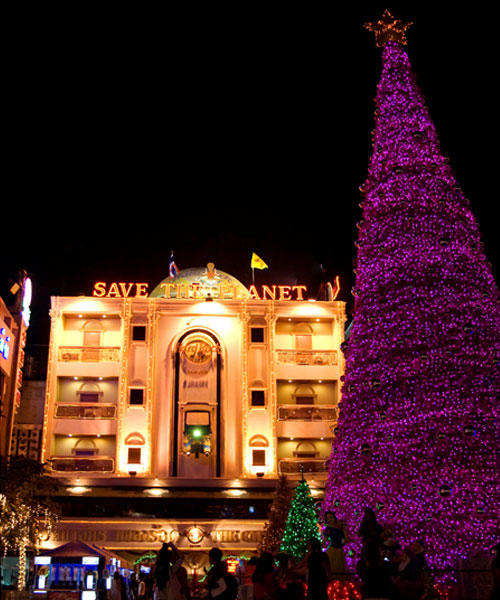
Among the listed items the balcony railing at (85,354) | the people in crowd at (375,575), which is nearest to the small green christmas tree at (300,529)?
the people in crowd at (375,575)

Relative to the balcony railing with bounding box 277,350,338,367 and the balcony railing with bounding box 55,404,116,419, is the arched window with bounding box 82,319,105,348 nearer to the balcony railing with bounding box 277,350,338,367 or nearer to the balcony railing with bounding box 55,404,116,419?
the balcony railing with bounding box 55,404,116,419

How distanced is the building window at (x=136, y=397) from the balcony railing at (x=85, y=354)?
2.34 metres

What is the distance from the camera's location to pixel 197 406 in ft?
135

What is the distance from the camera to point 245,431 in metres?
40.5

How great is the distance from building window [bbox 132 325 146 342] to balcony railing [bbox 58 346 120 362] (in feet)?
4.78

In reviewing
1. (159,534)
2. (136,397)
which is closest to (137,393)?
(136,397)

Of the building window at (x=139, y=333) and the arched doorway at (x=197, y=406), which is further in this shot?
the building window at (x=139, y=333)

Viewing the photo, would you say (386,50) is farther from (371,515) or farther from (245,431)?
(245,431)

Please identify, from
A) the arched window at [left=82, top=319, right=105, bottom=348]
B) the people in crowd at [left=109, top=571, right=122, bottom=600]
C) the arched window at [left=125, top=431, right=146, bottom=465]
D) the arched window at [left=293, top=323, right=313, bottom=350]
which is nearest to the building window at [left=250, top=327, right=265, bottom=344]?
the arched window at [left=293, top=323, right=313, bottom=350]

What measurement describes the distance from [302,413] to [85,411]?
13.1 meters

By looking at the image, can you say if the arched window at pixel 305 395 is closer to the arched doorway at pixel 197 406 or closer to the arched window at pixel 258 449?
the arched window at pixel 258 449

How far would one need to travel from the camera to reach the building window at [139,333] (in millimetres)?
42000

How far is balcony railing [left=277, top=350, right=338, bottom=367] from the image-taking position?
140 ft

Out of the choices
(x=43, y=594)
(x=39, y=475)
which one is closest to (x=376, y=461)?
(x=43, y=594)
